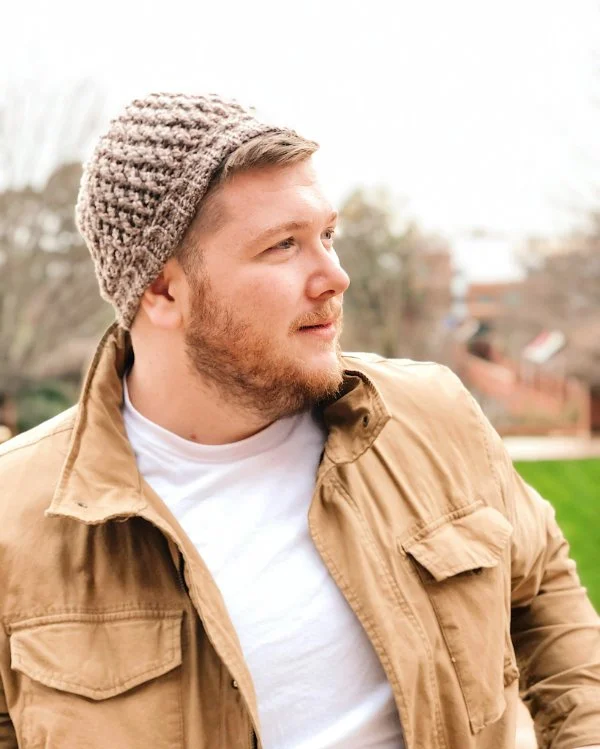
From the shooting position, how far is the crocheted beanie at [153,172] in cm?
203

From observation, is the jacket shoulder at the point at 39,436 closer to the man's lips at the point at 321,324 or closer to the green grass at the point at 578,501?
the man's lips at the point at 321,324

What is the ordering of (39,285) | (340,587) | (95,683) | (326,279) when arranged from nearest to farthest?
(95,683)
(340,587)
(326,279)
(39,285)

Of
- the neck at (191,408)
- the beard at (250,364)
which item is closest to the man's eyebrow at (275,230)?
the beard at (250,364)

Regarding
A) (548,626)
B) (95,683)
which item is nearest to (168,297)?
(95,683)

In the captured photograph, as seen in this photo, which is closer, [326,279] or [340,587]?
[340,587]

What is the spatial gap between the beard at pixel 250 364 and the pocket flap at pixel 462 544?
1.30 feet

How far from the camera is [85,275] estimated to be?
2002cm

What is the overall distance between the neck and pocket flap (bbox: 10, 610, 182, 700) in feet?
1.46

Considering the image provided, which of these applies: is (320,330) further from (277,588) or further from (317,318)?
(277,588)

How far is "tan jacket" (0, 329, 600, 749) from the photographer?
71.3 inches

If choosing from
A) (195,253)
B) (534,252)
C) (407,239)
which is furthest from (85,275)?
(195,253)

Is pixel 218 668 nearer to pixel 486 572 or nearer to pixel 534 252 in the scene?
pixel 486 572

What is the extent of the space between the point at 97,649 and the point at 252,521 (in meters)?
0.43

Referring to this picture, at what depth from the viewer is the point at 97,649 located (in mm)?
1833
